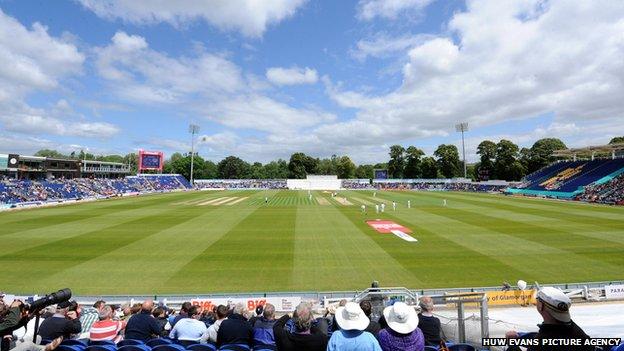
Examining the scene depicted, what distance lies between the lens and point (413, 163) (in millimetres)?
135125

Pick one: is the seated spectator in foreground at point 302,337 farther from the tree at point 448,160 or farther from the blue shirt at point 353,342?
the tree at point 448,160

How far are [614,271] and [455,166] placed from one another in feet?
384

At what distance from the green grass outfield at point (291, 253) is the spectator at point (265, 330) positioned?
913cm

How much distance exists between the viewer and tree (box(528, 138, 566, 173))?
349 ft

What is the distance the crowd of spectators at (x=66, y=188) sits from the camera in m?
54.7

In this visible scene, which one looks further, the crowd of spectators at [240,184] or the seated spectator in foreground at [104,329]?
the crowd of spectators at [240,184]

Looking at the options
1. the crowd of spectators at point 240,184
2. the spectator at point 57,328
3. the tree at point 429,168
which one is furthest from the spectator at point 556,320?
the tree at point 429,168

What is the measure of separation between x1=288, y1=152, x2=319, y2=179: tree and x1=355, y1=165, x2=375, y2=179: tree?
92.5ft

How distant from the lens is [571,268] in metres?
18.4

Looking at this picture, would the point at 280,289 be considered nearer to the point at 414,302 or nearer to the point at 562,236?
the point at 414,302

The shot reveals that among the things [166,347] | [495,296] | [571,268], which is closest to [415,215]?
[571,268]

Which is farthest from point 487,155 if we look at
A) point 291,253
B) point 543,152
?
point 291,253

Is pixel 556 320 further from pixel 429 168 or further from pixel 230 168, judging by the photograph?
pixel 230 168

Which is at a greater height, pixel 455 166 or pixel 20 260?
pixel 455 166
